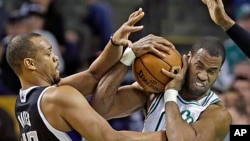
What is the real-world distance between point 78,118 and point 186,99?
0.99 meters

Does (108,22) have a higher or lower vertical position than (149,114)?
lower

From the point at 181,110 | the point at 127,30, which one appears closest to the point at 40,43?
the point at 127,30

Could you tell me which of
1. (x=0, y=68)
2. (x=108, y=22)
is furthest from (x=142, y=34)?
(x=0, y=68)

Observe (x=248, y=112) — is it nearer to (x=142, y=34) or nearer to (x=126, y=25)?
(x=142, y=34)

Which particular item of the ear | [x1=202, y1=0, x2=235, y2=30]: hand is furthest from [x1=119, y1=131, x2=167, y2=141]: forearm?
[x1=202, y1=0, x2=235, y2=30]: hand

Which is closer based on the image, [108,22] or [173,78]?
[173,78]

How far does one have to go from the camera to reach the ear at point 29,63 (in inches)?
275

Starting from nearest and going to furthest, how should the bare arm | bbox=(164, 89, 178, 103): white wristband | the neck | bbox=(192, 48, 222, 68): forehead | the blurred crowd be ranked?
the bare arm < bbox=(164, 89, 178, 103): white wristband < bbox=(192, 48, 222, 68): forehead < the neck < the blurred crowd

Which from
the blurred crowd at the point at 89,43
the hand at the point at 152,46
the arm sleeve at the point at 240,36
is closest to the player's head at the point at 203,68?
the hand at the point at 152,46

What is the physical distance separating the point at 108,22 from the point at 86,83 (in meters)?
5.39

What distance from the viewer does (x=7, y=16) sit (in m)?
12.2

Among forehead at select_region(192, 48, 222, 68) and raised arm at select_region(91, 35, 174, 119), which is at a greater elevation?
forehead at select_region(192, 48, 222, 68)

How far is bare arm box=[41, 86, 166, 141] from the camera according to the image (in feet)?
21.7

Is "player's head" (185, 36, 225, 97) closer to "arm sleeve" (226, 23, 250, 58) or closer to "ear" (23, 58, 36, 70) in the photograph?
"arm sleeve" (226, 23, 250, 58)
